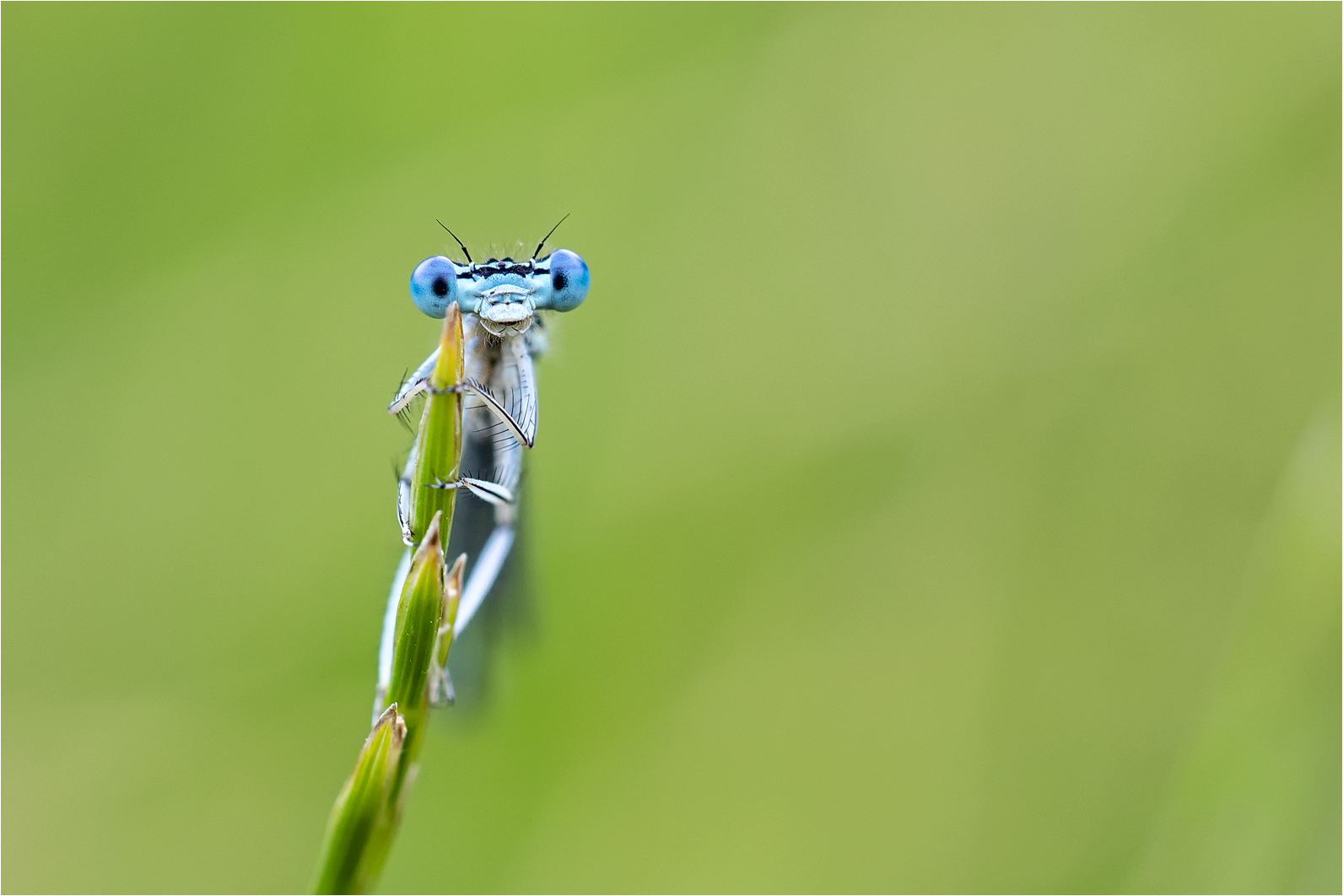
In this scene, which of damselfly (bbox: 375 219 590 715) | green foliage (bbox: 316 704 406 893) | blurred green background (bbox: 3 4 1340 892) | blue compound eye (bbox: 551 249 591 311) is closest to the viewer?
green foliage (bbox: 316 704 406 893)

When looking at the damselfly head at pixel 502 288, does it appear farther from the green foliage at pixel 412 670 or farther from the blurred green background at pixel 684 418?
the blurred green background at pixel 684 418

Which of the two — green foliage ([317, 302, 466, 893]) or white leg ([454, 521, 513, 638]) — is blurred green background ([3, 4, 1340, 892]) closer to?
white leg ([454, 521, 513, 638])

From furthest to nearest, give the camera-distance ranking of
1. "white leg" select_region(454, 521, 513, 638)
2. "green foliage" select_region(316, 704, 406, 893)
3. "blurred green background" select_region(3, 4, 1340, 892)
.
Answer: "blurred green background" select_region(3, 4, 1340, 892)
"white leg" select_region(454, 521, 513, 638)
"green foliage" select_region(316, 704, 406, 893)

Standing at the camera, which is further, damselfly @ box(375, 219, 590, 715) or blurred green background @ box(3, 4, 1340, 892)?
blurred green background @ box(3, 4, 1340, 892)

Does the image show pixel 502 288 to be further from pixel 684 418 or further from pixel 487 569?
pixel 684 418

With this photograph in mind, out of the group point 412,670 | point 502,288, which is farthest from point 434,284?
point 412,670

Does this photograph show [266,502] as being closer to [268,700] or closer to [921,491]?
[268,700]

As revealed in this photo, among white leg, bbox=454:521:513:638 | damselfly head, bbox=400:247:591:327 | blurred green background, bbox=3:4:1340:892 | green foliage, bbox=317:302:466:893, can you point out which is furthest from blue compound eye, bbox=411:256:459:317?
blurred green background, bbox=3:4:1340:892
